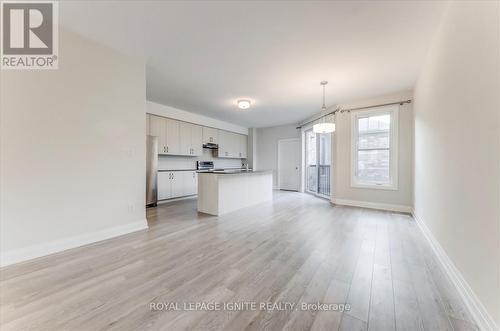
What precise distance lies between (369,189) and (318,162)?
207 centimetres

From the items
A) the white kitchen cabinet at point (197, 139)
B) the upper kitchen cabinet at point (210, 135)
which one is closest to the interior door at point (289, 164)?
the upper kitchen cabinet at point (210, 135)

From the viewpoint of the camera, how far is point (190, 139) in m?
6.26

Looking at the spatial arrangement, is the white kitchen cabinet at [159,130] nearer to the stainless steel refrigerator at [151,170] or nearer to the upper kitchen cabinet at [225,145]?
the stainless steel refrigerator at [151,170]

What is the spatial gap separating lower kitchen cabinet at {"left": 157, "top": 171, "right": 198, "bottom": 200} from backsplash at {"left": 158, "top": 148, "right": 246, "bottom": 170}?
0.33m

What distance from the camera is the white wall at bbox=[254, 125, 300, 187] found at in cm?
800

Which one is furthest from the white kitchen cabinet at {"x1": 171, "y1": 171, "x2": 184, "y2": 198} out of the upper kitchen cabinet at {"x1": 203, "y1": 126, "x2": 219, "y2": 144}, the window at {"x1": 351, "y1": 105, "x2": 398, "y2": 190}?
the window at {"x1": 351, "y1": 105, "x2": 398, "y2": 190}

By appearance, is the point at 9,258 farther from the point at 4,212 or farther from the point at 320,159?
the point at 320,159

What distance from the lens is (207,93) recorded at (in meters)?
4.61

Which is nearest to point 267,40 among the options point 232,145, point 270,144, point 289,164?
point 232,145

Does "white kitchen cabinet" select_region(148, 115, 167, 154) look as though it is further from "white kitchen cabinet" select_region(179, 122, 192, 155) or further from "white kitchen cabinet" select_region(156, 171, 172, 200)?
"white kitchen cabinet" select_region(156, 171, 172, 200)

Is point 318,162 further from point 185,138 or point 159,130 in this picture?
point 159,130

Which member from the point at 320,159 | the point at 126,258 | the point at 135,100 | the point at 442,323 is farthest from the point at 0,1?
the point at 320,159

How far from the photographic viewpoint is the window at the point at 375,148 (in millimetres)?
4559

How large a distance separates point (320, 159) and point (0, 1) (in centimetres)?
686
